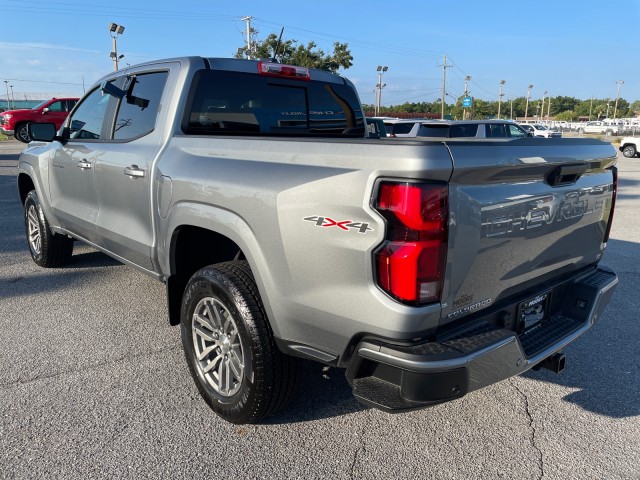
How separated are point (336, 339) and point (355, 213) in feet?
1.86

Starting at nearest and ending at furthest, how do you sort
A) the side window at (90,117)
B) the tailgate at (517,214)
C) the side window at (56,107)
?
the tailgate at (517,214), the side window at (90,117), the side window at (56,107)

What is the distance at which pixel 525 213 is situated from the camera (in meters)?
2.40

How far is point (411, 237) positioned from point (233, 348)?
1265 millimetres

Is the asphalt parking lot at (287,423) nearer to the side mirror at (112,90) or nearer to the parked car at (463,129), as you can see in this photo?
the side mirror at (112,90)

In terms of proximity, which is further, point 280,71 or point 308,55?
point 308,55

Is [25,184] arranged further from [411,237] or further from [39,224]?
[411,237]

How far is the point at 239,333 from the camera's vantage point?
269 centimetres

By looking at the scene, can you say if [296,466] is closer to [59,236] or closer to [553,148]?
[553,148]

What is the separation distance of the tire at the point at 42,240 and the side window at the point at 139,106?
6.55 feet

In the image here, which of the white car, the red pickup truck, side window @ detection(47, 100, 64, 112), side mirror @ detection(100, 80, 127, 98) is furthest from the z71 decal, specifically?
the white car

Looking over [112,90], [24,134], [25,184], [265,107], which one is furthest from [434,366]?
[24,134]

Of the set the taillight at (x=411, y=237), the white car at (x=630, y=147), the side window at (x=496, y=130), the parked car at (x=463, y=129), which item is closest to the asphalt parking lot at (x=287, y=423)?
the taillight at (x=411, y=237)

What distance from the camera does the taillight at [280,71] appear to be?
3.76 metres

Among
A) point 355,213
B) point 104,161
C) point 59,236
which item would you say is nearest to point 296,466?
point 355,213
